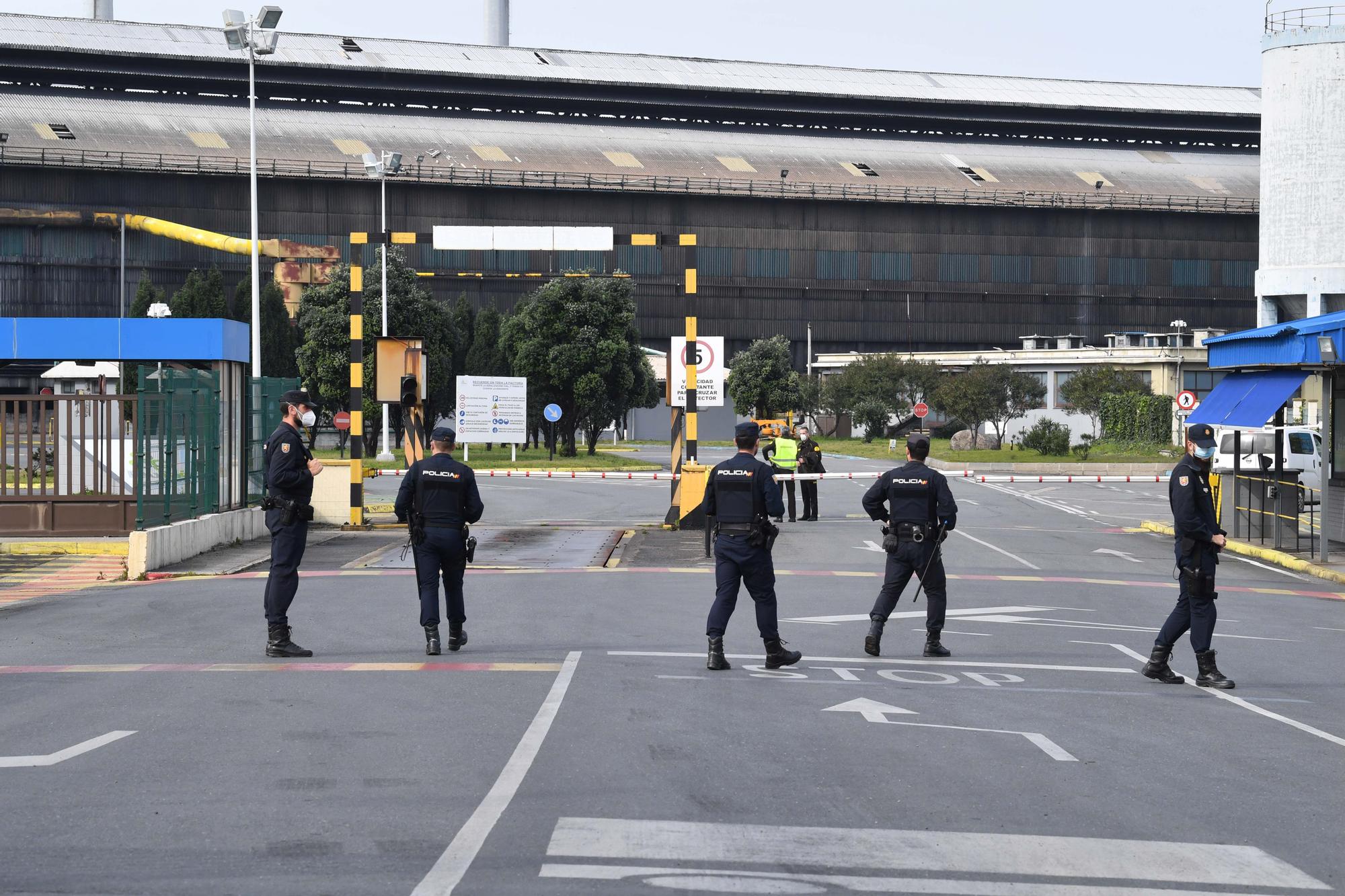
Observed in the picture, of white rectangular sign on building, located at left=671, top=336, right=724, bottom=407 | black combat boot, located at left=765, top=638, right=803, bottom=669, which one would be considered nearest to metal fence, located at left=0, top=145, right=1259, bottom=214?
white rectangular sign on building, located at left=671, top=336, right=724, bottom=407

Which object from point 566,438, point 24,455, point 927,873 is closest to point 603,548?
point 24,455

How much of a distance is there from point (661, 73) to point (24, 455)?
260 feet

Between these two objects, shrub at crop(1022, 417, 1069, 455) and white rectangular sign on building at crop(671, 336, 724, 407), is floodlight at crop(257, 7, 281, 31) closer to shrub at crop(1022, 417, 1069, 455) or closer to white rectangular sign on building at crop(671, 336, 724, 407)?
white rectangular sign on building at crop(671, 336, 724, 407)

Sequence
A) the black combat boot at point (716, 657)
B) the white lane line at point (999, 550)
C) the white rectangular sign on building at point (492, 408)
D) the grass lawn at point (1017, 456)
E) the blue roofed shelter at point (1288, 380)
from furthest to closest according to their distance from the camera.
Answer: the grass lawn at point (1017, 456) < the white rectangular sign on building at point (492, 408) < the blue roofed shelter at point (1288, 380) < the white lane line at point (999, 550) < the black combat boot at point (716, 657)

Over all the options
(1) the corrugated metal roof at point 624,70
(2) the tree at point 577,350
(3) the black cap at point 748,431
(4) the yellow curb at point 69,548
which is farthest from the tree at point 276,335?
(3) the black cap at point 748,431

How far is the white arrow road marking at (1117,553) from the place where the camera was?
74.5ft

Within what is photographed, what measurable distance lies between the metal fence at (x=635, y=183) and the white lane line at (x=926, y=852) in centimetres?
7974

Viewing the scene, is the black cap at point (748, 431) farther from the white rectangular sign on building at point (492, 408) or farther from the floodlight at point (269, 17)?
the white rectangular sign on building at point (492, 408)

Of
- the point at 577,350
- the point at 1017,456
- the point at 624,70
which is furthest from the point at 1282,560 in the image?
the point at 624,70

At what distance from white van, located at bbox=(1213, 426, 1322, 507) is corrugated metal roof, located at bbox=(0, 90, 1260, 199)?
5451 cm

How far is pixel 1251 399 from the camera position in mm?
23922

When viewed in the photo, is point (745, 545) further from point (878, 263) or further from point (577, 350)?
point (878, 263)

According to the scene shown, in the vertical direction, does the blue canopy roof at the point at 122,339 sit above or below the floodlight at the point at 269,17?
below

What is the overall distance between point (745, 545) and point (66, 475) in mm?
13538
